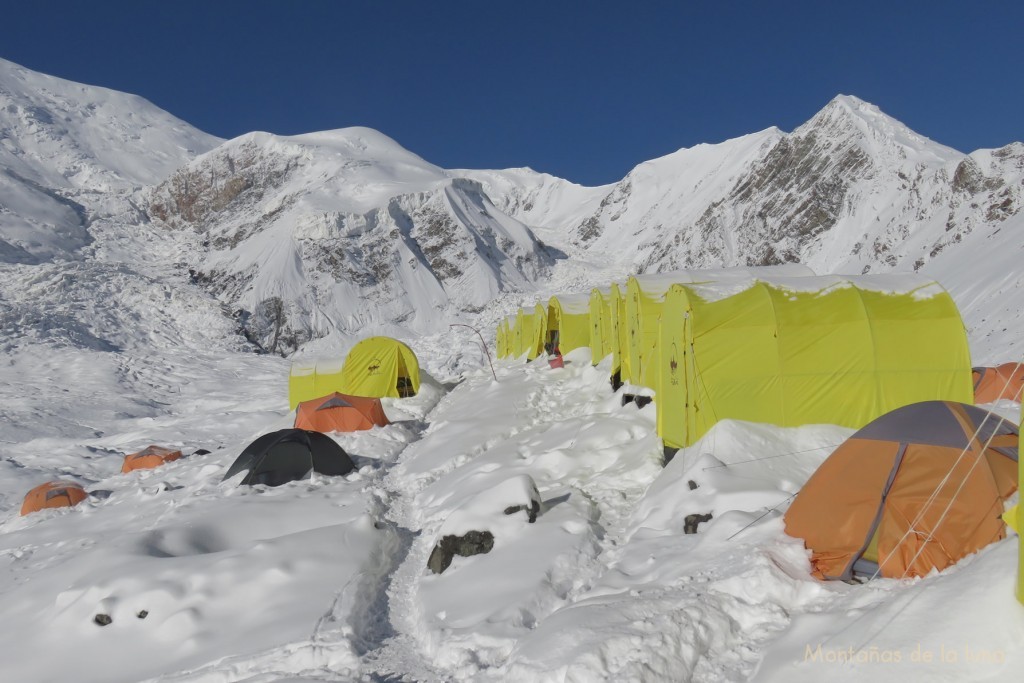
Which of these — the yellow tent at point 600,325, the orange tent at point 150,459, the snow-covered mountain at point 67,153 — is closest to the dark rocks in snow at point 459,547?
the yellow tent at point 600,325

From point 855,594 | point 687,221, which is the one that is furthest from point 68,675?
point 687,221

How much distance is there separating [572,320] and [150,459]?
1303 cm

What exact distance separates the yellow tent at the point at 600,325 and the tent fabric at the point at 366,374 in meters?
5.77

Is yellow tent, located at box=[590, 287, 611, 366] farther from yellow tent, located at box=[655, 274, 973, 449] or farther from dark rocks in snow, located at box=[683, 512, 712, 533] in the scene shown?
dark rocks in snow, located at box=[683, 512, 712, 533]

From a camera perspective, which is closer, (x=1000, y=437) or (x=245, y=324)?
(x=1000, y=437)

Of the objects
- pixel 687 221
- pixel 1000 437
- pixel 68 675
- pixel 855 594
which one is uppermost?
pixel 687 221

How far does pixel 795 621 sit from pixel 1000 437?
2505 millimetres

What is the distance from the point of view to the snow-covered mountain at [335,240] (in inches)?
2040

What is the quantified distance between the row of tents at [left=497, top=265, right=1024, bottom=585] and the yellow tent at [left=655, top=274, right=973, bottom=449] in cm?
1

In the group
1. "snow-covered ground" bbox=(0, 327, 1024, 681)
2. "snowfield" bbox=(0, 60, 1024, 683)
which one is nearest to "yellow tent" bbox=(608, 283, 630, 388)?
"snowfield" bbox=(0, 60, 1024, 683)

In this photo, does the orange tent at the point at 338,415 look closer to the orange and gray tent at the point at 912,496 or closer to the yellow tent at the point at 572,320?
the yellow tent at the point at 572,320

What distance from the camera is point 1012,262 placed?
29.9m

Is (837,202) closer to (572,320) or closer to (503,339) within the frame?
(503,339)

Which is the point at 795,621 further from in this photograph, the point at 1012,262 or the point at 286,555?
the point at 1012,262
